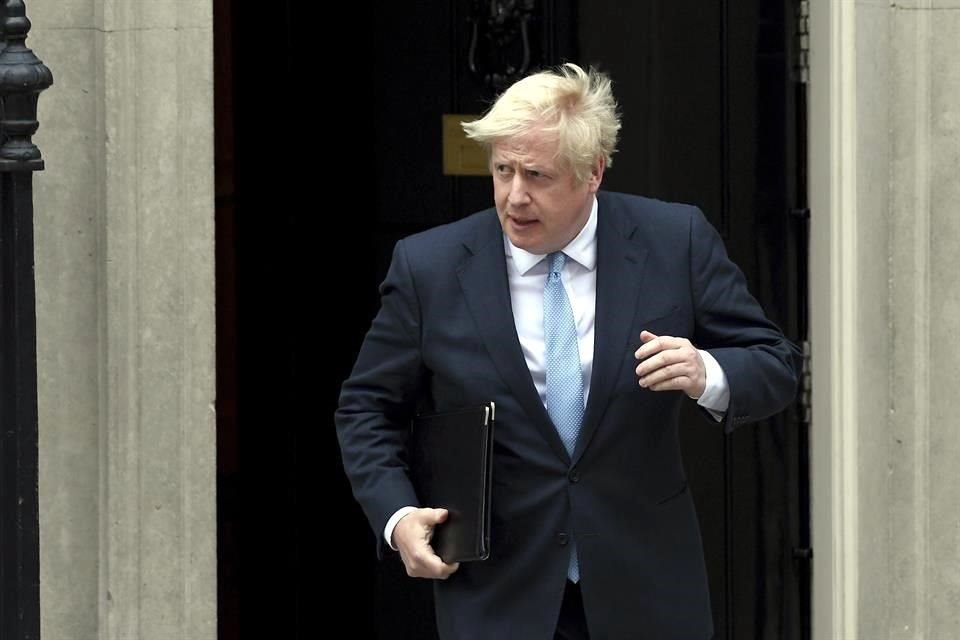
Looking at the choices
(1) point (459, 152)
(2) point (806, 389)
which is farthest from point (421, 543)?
(1) point (459, 152)

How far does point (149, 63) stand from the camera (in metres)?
5.50

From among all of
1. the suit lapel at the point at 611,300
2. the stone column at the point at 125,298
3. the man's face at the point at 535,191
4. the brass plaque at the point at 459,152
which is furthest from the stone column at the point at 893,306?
the stone column at the point at 125,298

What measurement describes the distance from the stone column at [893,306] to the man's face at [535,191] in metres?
1.64

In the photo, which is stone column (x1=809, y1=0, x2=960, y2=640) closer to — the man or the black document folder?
the man

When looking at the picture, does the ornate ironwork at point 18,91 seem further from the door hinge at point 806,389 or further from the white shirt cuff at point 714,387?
the door hinge at point 806,389

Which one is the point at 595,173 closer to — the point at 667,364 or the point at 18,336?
the point at 667,364

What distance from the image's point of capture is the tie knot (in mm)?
4395

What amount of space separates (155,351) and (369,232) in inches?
41.1

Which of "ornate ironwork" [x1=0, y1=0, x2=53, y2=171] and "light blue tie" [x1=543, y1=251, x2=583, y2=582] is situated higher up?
"ornate ironwork" [x1=0, y1=0, x2=53, y2=171]

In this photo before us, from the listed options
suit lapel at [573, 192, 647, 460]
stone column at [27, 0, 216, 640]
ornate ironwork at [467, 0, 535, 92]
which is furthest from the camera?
ornate ironwork at [467, 0, 535, 92]

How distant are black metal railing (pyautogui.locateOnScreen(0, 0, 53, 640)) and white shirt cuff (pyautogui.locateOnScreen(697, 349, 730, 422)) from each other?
4.47 feet

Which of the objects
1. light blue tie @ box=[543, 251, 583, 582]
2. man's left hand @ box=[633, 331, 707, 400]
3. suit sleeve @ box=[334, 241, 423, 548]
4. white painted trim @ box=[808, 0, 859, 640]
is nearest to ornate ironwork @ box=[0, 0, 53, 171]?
suit sleeve @ box=[334, 241, 423, 548]

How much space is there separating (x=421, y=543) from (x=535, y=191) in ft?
2.47

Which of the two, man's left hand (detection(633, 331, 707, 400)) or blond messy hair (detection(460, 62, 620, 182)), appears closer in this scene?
man's left hand (detection(633, 331, 707, 400))
